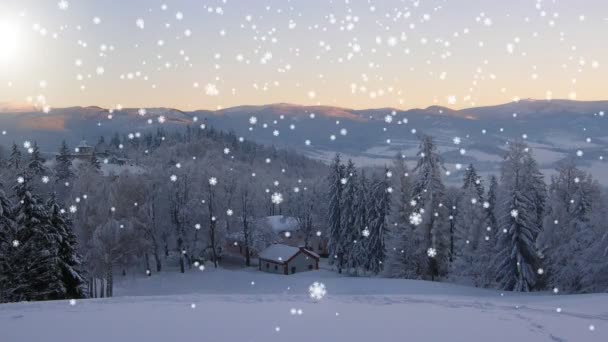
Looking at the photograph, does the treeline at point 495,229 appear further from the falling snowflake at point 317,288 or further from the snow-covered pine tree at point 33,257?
the snow-covered pine tree at point 33,257

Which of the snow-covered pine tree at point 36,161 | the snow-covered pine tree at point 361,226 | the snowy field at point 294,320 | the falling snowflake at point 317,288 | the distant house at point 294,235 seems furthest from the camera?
the distant house at point 294,235

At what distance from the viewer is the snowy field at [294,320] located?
10891 millimetres

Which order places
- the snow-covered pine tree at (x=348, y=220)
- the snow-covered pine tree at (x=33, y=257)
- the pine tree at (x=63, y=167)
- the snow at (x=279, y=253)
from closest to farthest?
the snow-covered pine tree at (x=33, y=257) < the snow-covered pine tree at (x=348, y=220) < the snow at (x=279, y=253) < the pine tree at (x=63, y=167)

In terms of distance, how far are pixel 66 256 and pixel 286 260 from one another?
26.6 m

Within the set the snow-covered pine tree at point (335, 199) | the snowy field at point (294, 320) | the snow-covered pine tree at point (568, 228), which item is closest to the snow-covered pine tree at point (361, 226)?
the snow-covered pine tree at point (335, 199)

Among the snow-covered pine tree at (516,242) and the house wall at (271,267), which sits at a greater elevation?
the snow-covered pine tree at (516,242)

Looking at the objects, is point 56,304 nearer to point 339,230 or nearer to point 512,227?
point 512,227

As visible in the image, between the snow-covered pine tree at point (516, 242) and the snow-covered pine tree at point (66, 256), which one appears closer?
the snow-covered pine tree at point (66, 256)

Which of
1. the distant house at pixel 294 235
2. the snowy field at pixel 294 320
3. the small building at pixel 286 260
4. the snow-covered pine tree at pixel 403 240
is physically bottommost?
the distant house at pixel 294 235

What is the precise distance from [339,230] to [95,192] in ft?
82.3

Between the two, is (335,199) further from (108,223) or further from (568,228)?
(108,223)

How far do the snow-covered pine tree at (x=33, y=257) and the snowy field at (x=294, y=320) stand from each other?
10.2 metres

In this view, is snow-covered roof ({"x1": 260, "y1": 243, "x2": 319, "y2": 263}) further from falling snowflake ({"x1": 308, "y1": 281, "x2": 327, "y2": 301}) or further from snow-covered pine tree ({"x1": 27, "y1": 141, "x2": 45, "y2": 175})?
snow-covered pine tree ({"x1": 27, "y1": 141, "x2": 45, "y2": 175})

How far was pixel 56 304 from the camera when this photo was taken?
14.7 metres
